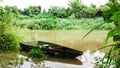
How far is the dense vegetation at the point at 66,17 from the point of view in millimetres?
15492

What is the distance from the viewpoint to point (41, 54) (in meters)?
6.63

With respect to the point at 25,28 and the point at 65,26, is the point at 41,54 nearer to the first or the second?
the point at 25,28

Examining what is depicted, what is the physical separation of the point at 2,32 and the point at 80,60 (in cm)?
231

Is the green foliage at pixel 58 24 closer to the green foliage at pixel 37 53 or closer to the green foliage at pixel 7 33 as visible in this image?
the green foliage at pixel 7 33

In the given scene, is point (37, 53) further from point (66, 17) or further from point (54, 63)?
point (66, 17)

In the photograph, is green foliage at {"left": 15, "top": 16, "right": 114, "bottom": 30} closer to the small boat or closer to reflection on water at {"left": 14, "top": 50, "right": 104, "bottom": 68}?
the small boat

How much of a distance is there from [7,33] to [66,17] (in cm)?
1046

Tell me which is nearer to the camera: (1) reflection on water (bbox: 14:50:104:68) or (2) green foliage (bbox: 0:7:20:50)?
(1) reflection on water (bbox: 14:50:104:68)

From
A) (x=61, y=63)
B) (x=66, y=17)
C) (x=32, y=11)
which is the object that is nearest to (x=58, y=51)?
(x=61, y=63)

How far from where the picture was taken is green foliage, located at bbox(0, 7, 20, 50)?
7.25m

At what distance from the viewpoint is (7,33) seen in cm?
730

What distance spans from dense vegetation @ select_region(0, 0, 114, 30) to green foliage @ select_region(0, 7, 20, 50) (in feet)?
25.0

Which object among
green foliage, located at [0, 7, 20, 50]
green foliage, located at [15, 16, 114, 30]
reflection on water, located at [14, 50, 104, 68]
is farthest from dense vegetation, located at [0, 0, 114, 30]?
reflection on water, located at [14, 50, 104, 68]

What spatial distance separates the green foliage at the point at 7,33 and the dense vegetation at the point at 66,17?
7.63 meters
